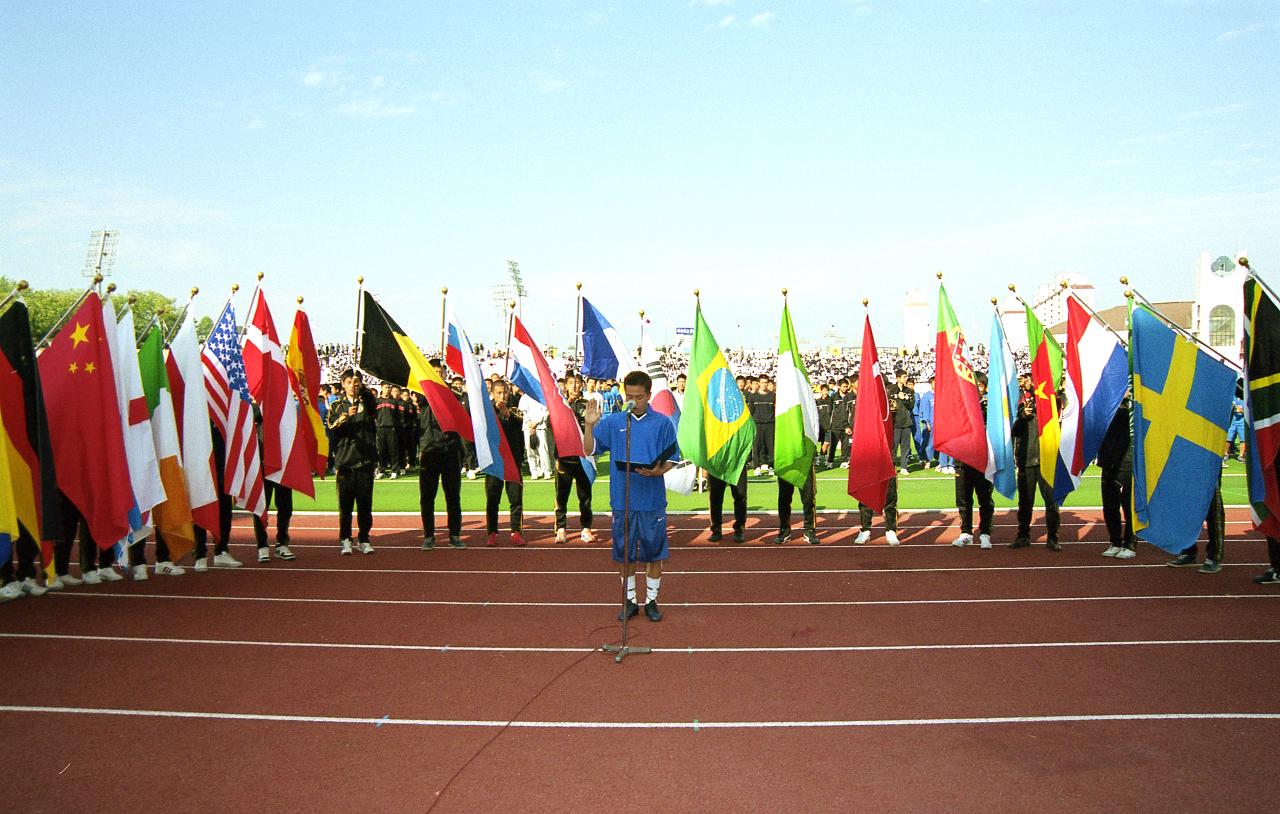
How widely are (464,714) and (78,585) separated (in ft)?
20.4

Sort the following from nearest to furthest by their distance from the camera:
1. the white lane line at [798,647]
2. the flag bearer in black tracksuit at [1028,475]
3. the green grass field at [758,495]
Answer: the white lane line at [798,647]
the flag bearer in black tracksuit at [1028,475]
the green grass field at [758,495]

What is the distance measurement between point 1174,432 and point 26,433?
10.6 metres

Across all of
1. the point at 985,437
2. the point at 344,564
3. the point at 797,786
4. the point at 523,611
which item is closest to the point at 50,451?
the point at 344,564

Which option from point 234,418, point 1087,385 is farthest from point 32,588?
point 1087,385

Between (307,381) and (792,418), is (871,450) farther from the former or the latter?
(307,381)

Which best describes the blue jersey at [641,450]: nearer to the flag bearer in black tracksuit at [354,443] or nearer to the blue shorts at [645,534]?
the blue shorts at [645,534]

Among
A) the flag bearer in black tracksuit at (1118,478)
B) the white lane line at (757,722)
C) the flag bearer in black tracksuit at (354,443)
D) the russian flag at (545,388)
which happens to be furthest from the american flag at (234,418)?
the flag bearer in black tracksuit at (1118,478)

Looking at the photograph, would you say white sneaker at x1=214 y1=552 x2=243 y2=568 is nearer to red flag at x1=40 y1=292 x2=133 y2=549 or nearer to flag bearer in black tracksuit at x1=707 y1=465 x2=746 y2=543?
red flag at x1=40 y1=292 x2=133 y2=549

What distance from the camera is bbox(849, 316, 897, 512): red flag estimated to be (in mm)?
11898

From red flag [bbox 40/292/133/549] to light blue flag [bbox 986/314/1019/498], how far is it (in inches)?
377

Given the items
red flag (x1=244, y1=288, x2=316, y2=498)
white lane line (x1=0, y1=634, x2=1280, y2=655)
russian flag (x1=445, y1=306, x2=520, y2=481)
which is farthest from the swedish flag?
red flag (x1=244, y1=288, x2=316, y2=498)

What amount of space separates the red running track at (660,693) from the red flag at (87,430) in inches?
36.1

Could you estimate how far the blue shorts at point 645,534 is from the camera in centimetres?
796

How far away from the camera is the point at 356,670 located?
22.2 feet
